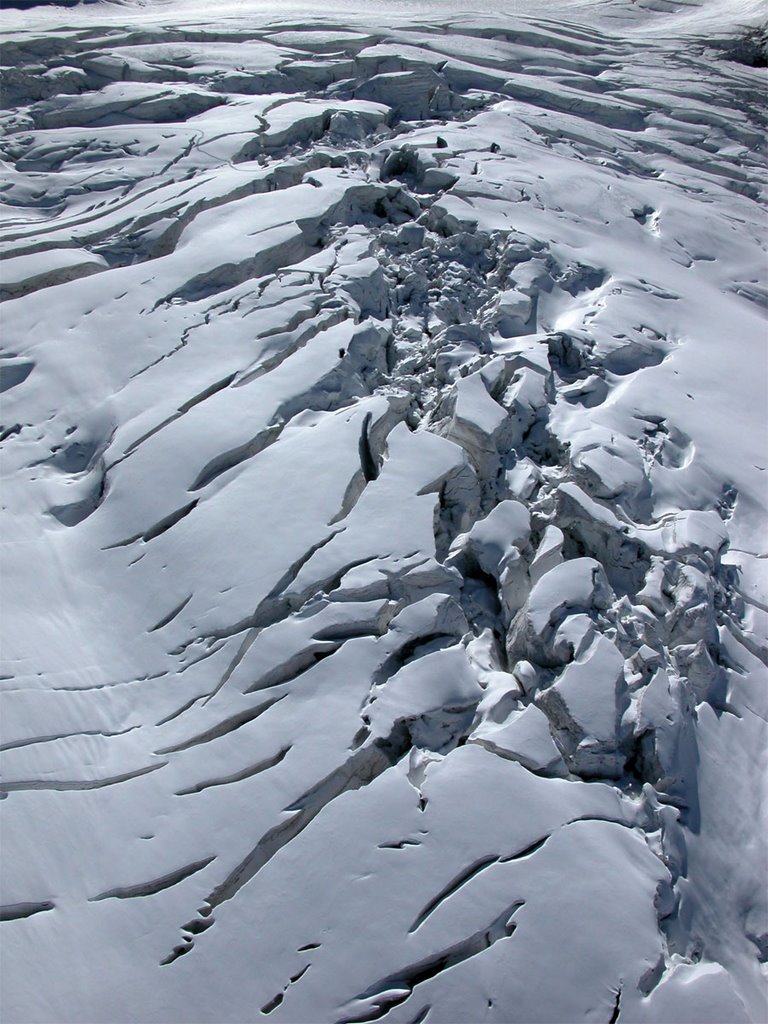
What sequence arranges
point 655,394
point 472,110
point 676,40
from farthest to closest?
point 676,40
point 472,110
point 655,394

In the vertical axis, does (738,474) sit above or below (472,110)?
below

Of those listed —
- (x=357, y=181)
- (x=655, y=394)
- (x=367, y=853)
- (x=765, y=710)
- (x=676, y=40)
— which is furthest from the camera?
(x=676, y=40)

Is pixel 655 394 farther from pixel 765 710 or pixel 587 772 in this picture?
pixel 587 772

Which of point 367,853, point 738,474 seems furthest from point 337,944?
point 738,474

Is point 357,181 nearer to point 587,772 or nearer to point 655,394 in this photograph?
point 655,394

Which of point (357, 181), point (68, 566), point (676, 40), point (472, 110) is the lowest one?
point (68, 566)

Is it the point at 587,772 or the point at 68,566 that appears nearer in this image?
the point at 587,772
